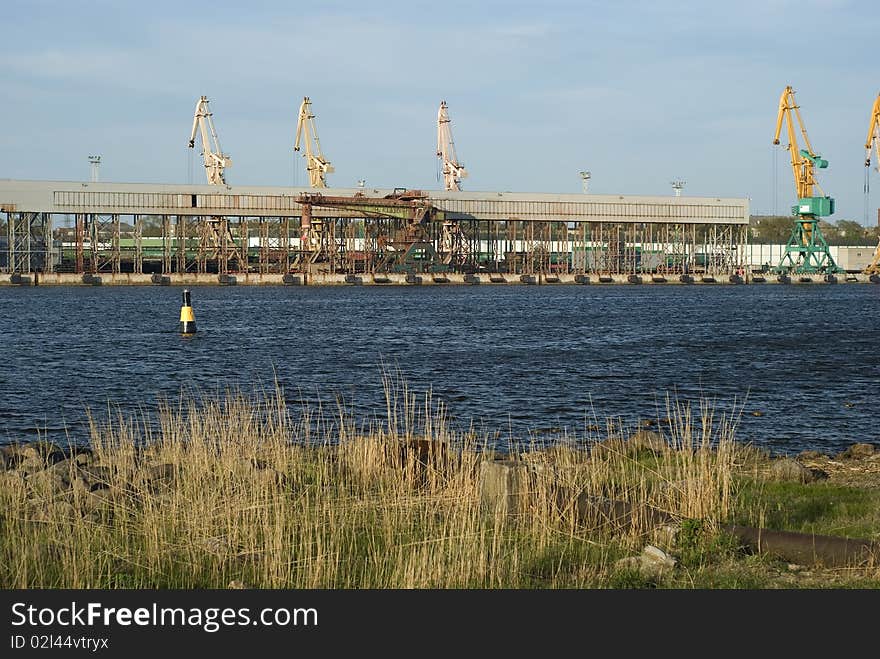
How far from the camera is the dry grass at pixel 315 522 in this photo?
1073cm

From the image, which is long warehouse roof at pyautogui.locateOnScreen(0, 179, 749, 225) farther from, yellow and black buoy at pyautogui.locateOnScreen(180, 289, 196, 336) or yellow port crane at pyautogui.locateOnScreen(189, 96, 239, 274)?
yellow and black buoy at pyautogui.locateOnScreen(180, 289, 196, 336)

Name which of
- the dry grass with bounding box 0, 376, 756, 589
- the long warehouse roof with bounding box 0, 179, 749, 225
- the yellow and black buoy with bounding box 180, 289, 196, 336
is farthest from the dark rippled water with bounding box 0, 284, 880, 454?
the long warehouse roof with bounding box 0, 179, 749, 225

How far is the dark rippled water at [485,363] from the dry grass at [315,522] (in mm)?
6215

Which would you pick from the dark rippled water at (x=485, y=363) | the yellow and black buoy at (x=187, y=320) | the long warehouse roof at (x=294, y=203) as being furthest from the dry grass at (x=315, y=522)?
the long warehouse roof at (x=294, y=203)

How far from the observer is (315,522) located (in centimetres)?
1225

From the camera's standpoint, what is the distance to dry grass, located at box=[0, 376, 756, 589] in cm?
1073

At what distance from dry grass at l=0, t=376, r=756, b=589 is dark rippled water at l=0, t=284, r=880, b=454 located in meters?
6.22

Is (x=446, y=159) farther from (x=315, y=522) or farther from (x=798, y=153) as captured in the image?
(x=315, y=522)

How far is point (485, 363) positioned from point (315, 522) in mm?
28979

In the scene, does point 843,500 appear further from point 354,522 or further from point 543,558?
point 354,522

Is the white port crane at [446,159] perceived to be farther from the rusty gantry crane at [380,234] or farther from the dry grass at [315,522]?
the dry grass at [315,522]

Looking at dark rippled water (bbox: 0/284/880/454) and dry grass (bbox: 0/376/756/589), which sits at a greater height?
dry grass (bbox: 0/376/756/589)

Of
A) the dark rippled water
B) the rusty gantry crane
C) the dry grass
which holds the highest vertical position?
the rusty gantry crane

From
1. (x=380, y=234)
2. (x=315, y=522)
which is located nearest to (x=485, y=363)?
(x=315, y=522)
